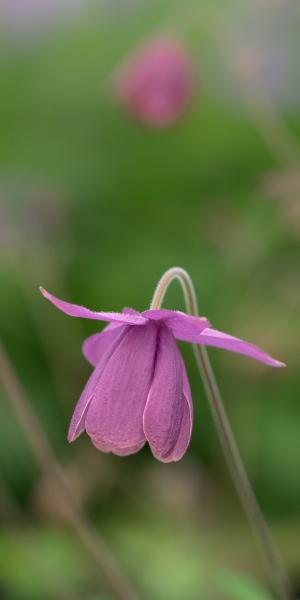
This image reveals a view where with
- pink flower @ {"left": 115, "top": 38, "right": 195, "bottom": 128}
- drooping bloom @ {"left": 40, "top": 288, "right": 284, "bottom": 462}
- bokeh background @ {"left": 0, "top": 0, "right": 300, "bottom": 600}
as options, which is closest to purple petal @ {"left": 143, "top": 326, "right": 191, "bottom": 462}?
drooping bloom @ {"left": 40, "top": 288, "right": 284, "bottom": 462}

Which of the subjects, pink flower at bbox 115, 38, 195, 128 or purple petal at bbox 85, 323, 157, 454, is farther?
pink flower at bbox 115, 38, 195, 128

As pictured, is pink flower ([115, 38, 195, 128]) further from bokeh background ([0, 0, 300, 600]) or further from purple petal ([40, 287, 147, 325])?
purple petal ([40, 287, 147, 325])

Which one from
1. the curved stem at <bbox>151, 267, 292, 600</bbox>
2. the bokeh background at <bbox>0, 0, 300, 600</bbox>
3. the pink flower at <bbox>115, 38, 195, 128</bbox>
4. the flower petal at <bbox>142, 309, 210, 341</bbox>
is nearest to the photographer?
the flower petal at <bbox>142, 309, 210, 341</bbox>


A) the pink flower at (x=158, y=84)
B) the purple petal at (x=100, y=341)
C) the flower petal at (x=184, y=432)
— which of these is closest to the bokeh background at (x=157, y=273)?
the pink flower at (x=158, y=84)

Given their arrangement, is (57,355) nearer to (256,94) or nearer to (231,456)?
(256,94)

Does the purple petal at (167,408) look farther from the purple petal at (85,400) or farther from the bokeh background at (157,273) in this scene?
the bokeh background at (157,273)

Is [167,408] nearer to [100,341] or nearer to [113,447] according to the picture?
[113,447]
